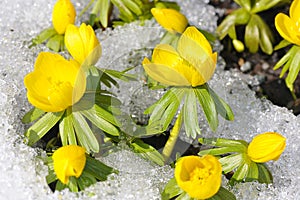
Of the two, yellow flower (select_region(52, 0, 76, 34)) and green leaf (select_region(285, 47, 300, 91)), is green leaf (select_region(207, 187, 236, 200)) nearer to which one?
green leaf (select_region(285, 47, 300, 91))

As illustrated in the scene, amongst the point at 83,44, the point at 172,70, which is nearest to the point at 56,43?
the point at 83,44

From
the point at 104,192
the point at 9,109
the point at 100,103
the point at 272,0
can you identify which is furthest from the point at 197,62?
the point at 272,0

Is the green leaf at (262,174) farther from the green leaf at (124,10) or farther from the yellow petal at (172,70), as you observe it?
the green leaf at (124,10)

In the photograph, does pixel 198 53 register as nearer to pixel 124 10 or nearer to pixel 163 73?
pixel 163 73

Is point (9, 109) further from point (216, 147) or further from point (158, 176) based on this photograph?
point (216, 147)

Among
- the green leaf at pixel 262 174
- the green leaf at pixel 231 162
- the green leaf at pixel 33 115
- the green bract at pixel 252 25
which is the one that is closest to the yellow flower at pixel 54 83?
the green leaf at pixel 33 115

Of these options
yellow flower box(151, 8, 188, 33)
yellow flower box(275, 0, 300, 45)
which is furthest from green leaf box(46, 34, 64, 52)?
yellow flower box(275, 0, 300, 45)
